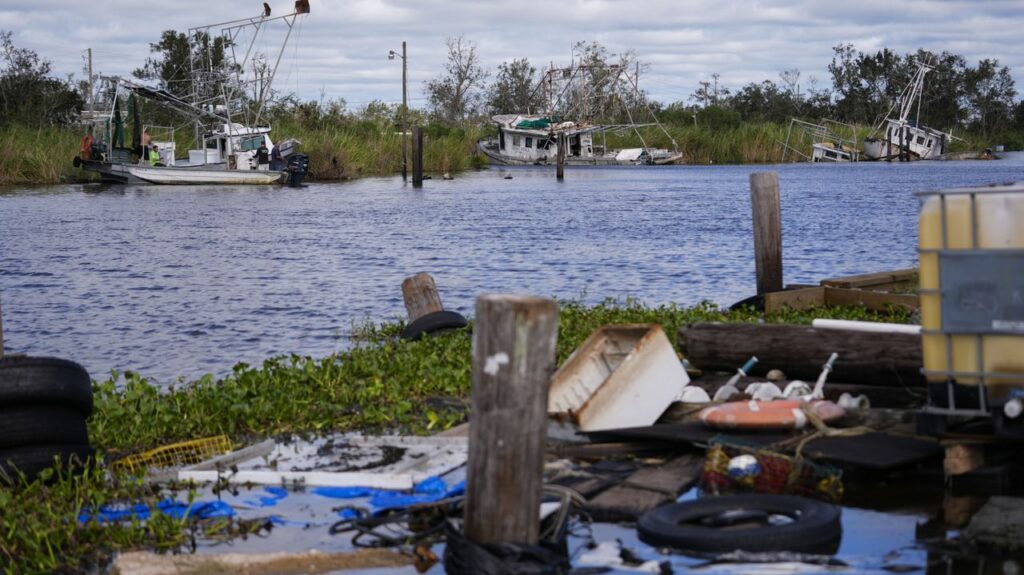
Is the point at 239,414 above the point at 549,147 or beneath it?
beneath

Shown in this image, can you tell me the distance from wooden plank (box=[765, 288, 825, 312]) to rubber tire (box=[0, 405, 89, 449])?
795 cm

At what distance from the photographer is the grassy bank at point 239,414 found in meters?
6.32

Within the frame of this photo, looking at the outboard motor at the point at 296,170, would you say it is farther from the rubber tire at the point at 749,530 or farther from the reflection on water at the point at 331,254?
the rubber tire at the point at 749,530

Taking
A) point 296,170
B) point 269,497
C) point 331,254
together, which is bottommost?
point 269,497

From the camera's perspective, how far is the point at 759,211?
1442cm

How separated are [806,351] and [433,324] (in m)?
4.96

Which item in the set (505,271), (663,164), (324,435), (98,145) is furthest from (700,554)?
(663,164)

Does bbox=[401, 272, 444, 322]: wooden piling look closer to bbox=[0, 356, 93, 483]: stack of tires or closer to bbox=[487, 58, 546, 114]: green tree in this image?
bbox=[0, 356, 93, 483]: stack of tires

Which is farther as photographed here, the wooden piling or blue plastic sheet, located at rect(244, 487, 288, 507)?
the wooden piling

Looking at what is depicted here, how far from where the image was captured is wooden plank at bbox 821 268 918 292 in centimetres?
1439

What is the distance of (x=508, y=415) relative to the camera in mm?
5469

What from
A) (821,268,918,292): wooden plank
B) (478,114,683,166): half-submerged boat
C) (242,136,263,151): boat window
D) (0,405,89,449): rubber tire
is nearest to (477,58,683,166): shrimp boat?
(478,114,683,166): half-submerged boat

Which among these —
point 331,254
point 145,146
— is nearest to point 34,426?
point 331,254

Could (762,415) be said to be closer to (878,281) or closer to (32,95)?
(878,281)
